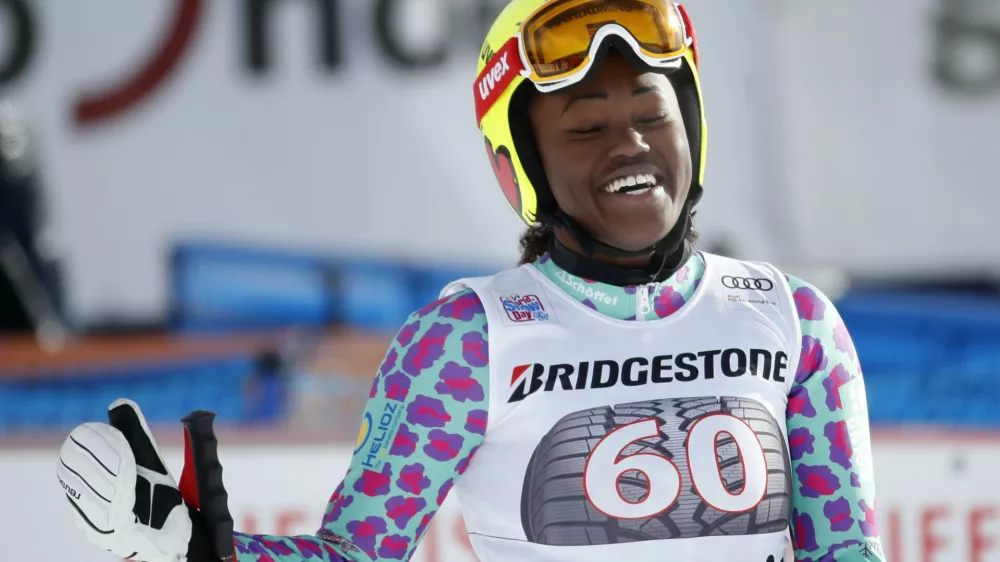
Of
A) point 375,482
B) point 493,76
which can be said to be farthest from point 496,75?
point 375,482

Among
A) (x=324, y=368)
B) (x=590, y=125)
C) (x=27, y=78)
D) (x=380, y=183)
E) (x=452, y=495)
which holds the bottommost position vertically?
(x=452, y=495)

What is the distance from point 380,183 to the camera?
224 inches

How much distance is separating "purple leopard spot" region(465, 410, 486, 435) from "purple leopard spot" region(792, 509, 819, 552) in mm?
515

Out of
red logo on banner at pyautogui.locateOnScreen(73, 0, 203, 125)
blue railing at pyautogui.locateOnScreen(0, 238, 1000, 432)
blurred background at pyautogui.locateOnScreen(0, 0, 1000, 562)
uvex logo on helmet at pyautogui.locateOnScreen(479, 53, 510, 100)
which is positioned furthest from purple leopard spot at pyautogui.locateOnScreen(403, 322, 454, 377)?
red logo on banner at pyautogui.locateOnScreen(73, 0, 203, 125)

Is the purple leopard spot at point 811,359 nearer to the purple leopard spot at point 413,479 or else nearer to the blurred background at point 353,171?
the purple leopard spot at point 413,479

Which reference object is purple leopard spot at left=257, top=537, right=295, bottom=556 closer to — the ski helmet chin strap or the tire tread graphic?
the tire tread graphic

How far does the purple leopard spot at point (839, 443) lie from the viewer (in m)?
2.06

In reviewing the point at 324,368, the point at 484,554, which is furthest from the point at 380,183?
the point at 484,554

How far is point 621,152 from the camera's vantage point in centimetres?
206

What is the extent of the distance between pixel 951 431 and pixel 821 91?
8.39 feet

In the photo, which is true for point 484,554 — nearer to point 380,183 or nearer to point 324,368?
point 324,368

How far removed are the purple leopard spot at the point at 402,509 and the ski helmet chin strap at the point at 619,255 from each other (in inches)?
17.9

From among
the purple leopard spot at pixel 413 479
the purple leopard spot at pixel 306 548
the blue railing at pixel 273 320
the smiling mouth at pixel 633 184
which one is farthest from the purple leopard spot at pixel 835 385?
the blue railing at pixel 273 320

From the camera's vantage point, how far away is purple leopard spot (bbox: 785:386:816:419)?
81.9 inches
